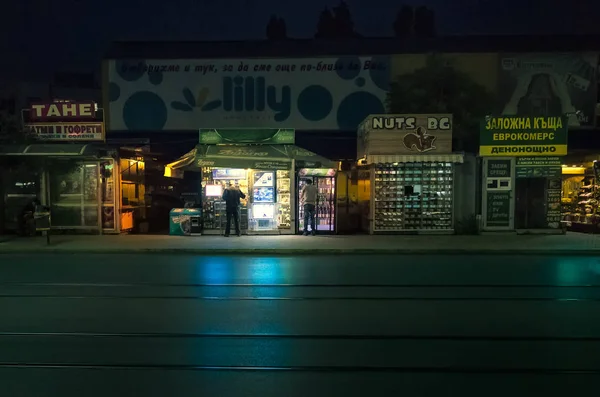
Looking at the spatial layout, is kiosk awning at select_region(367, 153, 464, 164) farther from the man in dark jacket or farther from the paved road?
the paved road

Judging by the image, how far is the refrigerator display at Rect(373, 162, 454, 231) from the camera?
17.6 m

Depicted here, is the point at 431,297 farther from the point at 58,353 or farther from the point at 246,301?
the point at 58,353

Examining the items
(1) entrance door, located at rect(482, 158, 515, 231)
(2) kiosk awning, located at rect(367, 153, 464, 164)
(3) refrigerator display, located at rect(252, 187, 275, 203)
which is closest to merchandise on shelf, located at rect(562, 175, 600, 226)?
(1) entrance door, located at rect(482, 158, 515, 231)

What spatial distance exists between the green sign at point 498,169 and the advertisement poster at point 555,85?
10256mm

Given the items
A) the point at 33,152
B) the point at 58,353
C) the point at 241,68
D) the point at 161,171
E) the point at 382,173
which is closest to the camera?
the point at 58,353

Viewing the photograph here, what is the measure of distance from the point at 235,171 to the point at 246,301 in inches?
409

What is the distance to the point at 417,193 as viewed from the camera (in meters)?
17.6

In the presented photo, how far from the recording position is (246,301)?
803cm

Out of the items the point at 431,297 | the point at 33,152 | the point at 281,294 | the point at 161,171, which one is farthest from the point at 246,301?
the point at 161,171

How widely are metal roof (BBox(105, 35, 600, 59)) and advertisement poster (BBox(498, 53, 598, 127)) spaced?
6.67ft

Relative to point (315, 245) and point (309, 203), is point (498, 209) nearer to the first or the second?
point (309, 203)

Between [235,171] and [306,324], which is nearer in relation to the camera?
[306,324]

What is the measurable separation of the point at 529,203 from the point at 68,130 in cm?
1655

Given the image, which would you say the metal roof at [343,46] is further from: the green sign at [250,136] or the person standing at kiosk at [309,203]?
the person standing at kiosk at [309,203]
